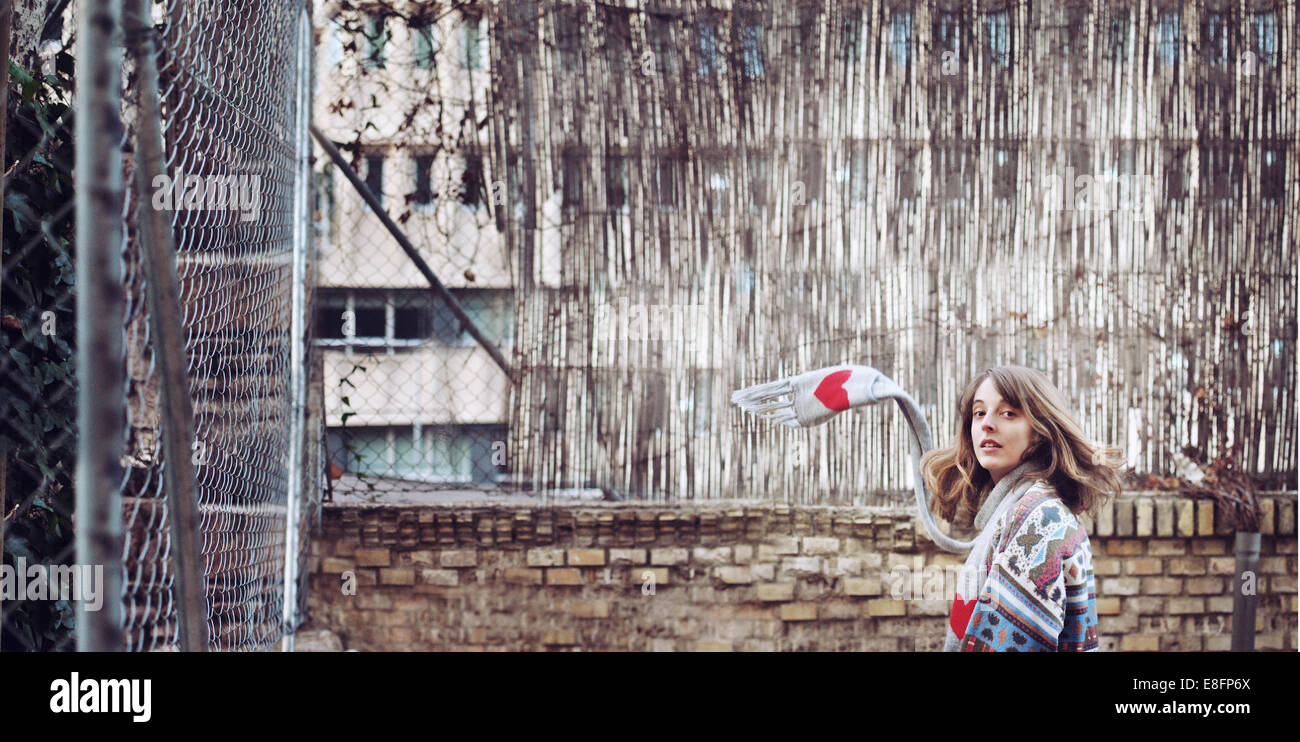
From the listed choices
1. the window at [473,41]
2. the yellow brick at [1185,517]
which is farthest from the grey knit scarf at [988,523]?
the window at [473,41]

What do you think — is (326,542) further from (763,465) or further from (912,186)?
(912,186)

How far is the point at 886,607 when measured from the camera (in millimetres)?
2822

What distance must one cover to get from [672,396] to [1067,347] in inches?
46.8

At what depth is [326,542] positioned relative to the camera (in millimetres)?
2842

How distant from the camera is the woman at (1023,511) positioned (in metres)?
1.96

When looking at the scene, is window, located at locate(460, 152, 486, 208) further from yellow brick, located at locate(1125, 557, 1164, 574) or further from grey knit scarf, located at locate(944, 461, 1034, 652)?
yellow brick, located at locate(1125, 557, 1164, 574)

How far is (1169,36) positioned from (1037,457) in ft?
5.02

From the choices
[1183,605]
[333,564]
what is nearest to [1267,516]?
[1183,605]

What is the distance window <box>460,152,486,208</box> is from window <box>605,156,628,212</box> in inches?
14.7

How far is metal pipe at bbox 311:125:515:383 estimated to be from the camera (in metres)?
2.80

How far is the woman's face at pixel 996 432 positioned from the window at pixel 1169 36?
1313 millimetres

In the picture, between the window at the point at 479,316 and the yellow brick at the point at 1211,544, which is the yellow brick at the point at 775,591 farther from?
the yellow brick at the point at 1211,544
